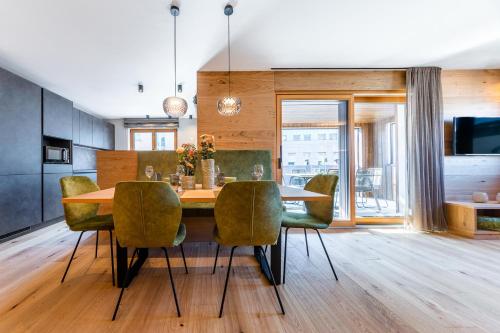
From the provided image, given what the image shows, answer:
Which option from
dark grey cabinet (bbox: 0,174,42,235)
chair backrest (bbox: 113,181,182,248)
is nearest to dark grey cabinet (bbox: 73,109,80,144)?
dark grey cabinet (bbox: 0,174,42,235)

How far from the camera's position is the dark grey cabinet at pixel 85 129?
192 inches

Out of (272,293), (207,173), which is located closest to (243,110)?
(207,173)

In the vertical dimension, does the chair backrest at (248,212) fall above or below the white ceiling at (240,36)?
below

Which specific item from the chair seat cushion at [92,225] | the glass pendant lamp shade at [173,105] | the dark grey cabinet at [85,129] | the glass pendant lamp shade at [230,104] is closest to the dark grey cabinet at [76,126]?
the dark grey cabinet at [85,129]

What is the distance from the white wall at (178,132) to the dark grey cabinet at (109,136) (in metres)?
0.11

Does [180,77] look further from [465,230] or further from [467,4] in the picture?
[465,230]

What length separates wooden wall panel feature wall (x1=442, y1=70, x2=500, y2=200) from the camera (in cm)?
342

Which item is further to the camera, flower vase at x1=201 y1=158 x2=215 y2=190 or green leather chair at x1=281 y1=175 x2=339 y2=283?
flower vase at x1=201 y1=158 x2=215 y2=190

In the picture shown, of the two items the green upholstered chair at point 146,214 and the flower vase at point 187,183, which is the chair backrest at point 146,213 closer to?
the green upholstered chair at point 146,214

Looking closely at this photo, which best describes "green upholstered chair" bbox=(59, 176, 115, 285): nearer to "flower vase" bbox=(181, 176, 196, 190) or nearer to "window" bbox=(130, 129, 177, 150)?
"flower vase" bbox=(181, 176, 196, 190)

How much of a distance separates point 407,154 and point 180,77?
11.9ft

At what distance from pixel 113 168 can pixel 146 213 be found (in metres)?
1.98

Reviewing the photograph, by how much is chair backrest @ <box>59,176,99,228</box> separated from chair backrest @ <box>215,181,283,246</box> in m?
1.37

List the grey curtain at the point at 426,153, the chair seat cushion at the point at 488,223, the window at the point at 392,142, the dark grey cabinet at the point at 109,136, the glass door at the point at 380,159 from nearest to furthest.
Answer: the chair seat cushion at the point at 488,223 → the grey curtain at the point at 426,153 → the glass door at the point at 380,159 → the window at the point at 392,142 → the dark grey cabinet at the point at 109,136
